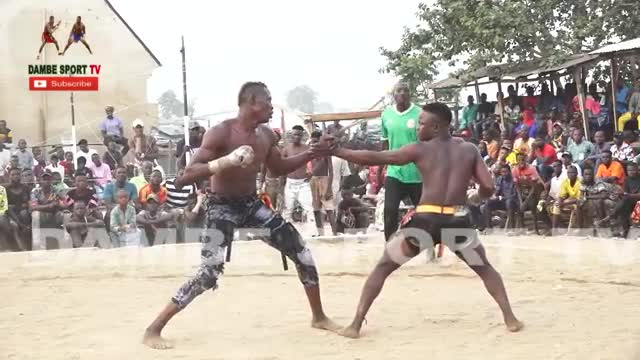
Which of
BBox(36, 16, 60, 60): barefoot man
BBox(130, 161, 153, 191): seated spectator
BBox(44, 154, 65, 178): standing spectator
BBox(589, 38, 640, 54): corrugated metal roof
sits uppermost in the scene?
BBox(36, 16, 60, 60): barefoot man

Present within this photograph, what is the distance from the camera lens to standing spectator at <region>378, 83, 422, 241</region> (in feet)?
26.8

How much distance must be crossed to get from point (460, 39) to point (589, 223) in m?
8.51

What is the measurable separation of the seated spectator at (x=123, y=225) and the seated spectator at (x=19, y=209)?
58.2 inches

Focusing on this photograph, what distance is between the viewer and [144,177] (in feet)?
46.7

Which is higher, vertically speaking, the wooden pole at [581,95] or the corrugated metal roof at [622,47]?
the corrugated metal roof at [622,47]

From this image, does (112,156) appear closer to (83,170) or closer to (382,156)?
(83,170)

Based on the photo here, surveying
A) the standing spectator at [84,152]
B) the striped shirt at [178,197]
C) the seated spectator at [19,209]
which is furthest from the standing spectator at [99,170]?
the striped shirt at [178,197]

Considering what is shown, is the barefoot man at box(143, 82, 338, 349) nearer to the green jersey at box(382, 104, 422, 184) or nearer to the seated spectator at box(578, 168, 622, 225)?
the green jersey at box(382, 104, 422, 184)

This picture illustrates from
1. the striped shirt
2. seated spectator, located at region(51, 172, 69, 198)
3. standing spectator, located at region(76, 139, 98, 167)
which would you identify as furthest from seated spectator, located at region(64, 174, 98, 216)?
standing spectator, located at region(76, 139, 98, 167)

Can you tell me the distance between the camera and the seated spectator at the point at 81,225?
13086 millimetres

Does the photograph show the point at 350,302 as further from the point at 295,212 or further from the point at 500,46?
the point at 500,46

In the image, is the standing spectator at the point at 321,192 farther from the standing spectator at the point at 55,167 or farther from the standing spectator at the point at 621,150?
the standing spectator at the point at 55,167

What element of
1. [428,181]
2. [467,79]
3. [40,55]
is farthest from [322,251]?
[40,55]

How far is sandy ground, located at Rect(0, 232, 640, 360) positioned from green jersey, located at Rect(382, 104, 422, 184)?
3.23ft
